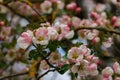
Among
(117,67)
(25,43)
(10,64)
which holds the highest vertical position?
(25,43)

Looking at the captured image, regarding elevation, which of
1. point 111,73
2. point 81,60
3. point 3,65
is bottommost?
point 3,65

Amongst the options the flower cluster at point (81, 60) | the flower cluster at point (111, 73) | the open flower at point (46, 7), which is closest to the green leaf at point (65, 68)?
the flower cluster at point (81, 60)

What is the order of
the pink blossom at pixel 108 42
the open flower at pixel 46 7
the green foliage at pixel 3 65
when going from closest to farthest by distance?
the pink blossom at pixel 108 42, the open flower at pixel 46 7, the green foliage at pixel 3 65

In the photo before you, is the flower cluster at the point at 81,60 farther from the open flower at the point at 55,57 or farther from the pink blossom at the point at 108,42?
the pink blossom at the point at 108,42

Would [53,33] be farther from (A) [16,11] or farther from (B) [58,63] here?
(A) [16,11]

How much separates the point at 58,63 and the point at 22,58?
0.68m

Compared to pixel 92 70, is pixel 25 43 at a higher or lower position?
higher

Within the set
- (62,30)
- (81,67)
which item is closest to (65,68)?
(81,67)

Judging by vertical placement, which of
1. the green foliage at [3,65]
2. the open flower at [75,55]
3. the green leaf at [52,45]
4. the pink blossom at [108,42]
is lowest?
the green foliage at [3,65]

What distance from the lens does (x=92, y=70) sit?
54.5 inches

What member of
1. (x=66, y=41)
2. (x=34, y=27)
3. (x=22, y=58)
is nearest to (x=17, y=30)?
(x=22, y=58)

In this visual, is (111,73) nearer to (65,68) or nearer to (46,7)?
(65,68)

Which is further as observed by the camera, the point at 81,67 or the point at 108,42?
the point at 108,42

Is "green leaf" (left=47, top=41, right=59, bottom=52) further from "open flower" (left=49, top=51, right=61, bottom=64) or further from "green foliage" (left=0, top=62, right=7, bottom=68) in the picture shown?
"green foliage" (left=0, top=62, right=7, bottom=68)
